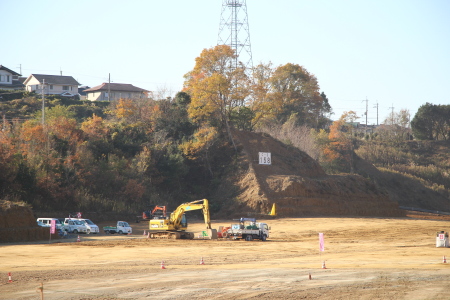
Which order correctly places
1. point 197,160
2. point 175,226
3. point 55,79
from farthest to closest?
point 55,79
point 197,160
point 175,226

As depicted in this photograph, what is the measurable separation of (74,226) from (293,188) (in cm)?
2561

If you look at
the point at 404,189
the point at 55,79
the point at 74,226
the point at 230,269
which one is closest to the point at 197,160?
the point at 74,226

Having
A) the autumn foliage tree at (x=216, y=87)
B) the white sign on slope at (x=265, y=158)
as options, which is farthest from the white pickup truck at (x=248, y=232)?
the autumn foliage tree at (x=216, y=87)

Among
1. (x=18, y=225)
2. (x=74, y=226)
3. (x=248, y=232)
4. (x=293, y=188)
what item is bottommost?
(x=248, y=232)

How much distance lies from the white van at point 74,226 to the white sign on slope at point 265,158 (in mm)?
26454

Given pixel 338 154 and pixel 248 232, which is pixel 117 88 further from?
pixel 248 232

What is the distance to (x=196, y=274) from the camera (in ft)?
74.5

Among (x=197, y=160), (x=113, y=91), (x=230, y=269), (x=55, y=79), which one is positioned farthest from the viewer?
(x=113, y=91)

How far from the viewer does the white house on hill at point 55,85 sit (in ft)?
363

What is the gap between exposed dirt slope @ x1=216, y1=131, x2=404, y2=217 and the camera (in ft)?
200

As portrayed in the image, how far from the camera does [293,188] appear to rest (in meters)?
61.9

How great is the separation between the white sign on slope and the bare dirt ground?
23.9 metres

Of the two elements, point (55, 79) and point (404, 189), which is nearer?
point (404, 189)

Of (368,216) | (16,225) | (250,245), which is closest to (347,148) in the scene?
(368,216)
